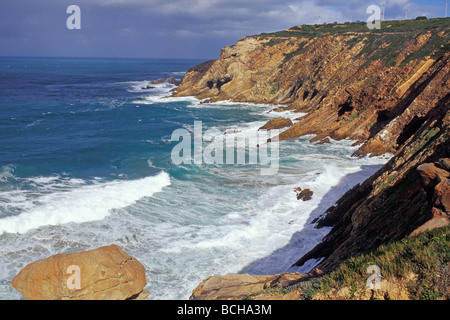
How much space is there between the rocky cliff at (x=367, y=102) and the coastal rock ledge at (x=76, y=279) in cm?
551

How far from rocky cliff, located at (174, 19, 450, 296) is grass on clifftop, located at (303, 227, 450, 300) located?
0.72 m

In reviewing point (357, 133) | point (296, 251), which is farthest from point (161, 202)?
point (357, 133)

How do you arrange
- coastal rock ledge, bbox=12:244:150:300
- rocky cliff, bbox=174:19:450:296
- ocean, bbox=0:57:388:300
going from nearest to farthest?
coastal rock ledge, bbox=12:244:150:300 → rocky cliff, bbox=174:19:450:296 → ocean, bbox=0:57:388:300

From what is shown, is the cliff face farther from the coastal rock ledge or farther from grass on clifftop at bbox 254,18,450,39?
the coastal rock ledge

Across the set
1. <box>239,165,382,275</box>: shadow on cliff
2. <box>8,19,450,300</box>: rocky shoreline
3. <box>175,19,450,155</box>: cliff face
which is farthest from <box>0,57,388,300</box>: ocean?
<box>175,19,450,155</box>: cliff face

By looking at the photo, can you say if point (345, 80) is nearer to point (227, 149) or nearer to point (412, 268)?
point (227, 149)

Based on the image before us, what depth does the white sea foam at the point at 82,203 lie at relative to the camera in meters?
17.6

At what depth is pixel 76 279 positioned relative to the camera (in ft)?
29.1

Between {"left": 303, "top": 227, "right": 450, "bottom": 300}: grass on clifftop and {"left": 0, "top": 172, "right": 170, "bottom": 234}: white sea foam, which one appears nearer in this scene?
{"left": 303, "top": 227, "right": 450, "bottom": 300}: grass on clifftop

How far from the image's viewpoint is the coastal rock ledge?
882 cm

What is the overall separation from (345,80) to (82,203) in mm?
32759

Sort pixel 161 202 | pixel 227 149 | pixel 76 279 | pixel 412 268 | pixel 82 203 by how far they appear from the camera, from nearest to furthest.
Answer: pixel 412 268 < pixel 76 279 < pixel 82 203 < pixel 161 202 < pixel 227 149
